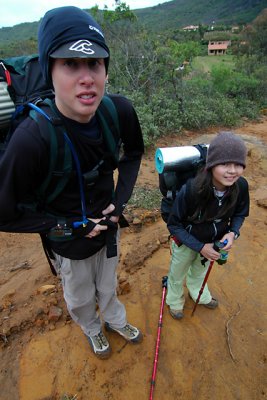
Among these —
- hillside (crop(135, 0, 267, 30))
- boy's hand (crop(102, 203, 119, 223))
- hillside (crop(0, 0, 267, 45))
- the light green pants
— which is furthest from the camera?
hillside (crop(0, 0, 267, 45))

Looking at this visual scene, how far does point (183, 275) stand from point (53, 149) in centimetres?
171

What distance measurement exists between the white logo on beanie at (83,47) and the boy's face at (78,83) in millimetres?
51

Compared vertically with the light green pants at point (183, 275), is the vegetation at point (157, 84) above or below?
above

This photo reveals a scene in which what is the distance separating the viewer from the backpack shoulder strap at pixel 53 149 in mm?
1302

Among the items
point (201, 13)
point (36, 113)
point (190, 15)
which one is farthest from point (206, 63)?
point (201, 13)

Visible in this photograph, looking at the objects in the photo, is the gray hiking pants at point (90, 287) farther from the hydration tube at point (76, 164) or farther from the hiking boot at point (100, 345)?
the hydration tube at point (76, 164)

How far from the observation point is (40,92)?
1431mm

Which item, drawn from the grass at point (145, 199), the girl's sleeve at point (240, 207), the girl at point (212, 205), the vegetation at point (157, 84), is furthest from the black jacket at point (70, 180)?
the vegetation at point (157, 84)

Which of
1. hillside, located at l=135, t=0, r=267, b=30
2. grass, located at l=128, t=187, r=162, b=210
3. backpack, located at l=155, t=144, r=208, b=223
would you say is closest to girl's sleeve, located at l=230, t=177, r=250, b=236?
backpack, located at l=155, t=144, r=208, b=223

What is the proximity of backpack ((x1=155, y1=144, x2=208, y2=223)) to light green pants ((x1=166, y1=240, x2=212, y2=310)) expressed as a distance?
425 mm

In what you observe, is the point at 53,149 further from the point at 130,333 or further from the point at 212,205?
the point at 130,333

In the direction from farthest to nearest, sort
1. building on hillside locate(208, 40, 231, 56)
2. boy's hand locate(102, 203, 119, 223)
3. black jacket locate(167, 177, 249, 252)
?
building on hillside locate(208, 40, 231, 56) < black jacket locate(167, 177, 249, 252) < boy's hand locate(102, 203, 119, 223)

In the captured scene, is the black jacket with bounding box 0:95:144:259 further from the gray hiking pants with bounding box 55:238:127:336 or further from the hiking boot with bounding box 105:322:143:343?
the hiking boot with bounding box 105:322:143:343

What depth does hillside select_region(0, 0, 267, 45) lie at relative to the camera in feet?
227
